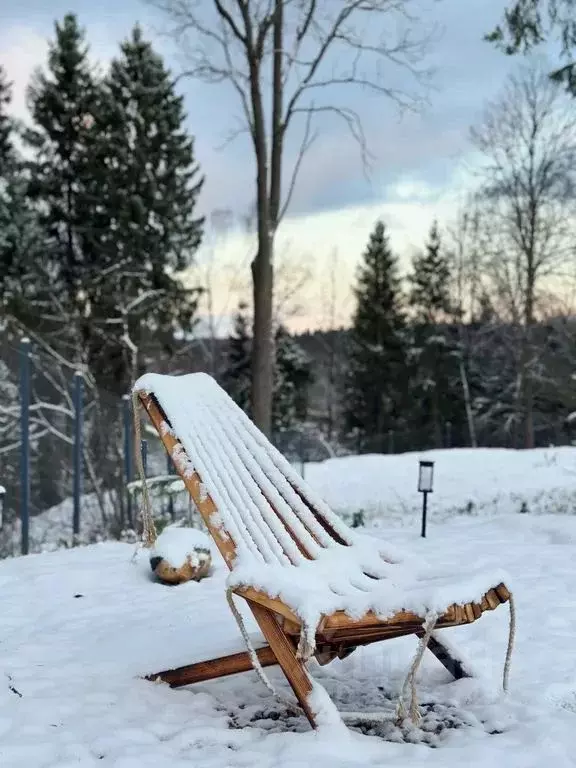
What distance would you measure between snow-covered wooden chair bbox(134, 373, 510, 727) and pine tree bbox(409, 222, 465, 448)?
24.2 meters

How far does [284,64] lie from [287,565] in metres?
9.05

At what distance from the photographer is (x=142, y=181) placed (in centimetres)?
1900

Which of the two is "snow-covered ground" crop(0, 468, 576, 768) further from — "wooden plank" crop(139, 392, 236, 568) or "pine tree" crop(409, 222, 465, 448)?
"pine tree" crop(409, 222, 465, 448)

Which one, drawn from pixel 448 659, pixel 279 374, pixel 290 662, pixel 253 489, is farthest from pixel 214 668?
pixel 279 374

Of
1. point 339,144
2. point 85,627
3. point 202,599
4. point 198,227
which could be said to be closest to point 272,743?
point 85,627

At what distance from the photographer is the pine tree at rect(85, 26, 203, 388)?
18.6m

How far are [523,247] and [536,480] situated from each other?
9.65 meters

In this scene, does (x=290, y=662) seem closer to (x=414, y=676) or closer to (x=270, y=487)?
(x=414, y=676)

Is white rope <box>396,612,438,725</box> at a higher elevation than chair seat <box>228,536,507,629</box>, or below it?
below

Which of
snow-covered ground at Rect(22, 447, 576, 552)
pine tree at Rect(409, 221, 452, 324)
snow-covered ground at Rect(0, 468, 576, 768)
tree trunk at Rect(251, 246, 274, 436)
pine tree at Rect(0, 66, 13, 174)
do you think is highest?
pine tree at Rect(0, 66, 13, 174)

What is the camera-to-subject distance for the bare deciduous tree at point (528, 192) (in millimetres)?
19172

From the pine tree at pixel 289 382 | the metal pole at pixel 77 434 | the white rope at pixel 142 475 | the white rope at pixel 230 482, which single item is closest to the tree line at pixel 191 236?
the pine tree at pixel 289 382

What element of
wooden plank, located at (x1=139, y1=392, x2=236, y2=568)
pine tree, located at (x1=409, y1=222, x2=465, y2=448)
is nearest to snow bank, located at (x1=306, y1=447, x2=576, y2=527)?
wooden plank, located at (x1=139, y1=392, x2=236, y2=568)

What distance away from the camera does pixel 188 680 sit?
2.72 meters
